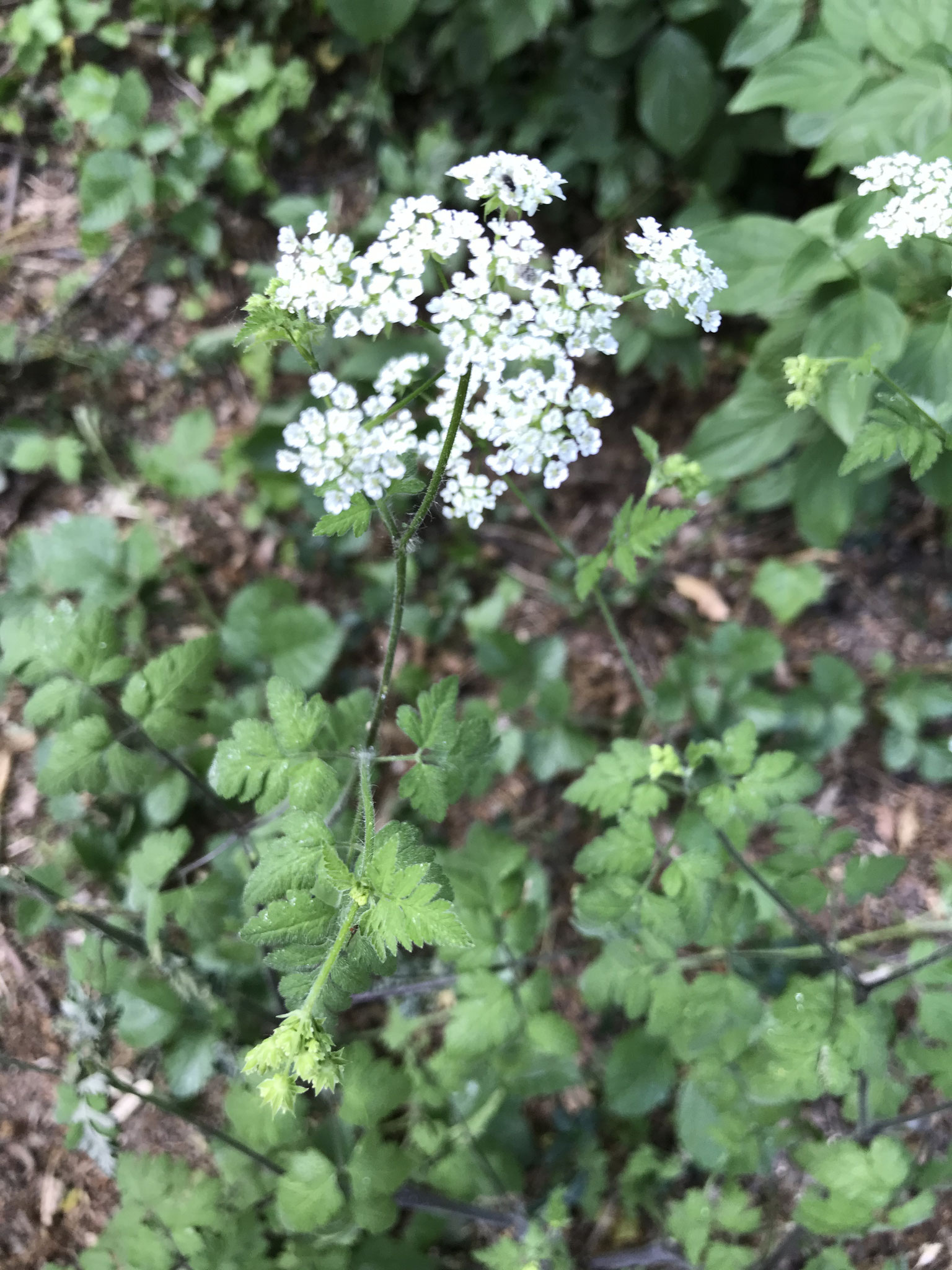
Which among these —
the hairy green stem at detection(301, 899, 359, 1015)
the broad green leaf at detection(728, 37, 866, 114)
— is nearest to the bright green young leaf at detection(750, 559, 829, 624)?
the broad green leaf at detection(728, 37, 866, 114)

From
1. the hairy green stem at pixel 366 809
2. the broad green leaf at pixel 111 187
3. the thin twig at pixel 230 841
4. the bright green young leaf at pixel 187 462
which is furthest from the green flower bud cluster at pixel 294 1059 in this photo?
the broad green leaf at pixel 111 187

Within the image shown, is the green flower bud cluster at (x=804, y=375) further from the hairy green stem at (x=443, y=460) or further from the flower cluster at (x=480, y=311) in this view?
the hairy green stem at (x=443, y=460)

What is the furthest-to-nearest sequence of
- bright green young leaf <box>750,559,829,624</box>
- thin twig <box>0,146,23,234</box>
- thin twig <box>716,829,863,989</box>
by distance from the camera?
1. thin twig <box>0,146,23,234</box>
2. bright green young leaf <box>750,559,829,624</box>
3. thin twig <box>716,829,863,989</box>

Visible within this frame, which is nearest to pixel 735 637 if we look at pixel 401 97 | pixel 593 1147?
pixel 593 1147

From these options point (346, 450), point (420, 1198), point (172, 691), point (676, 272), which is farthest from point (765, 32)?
point (420, 1198)

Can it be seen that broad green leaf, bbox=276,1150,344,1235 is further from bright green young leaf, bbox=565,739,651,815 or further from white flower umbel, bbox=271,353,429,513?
white flower umbel, bbox=271,353,429,513

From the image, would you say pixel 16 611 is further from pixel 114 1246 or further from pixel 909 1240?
pixel 909 1240
